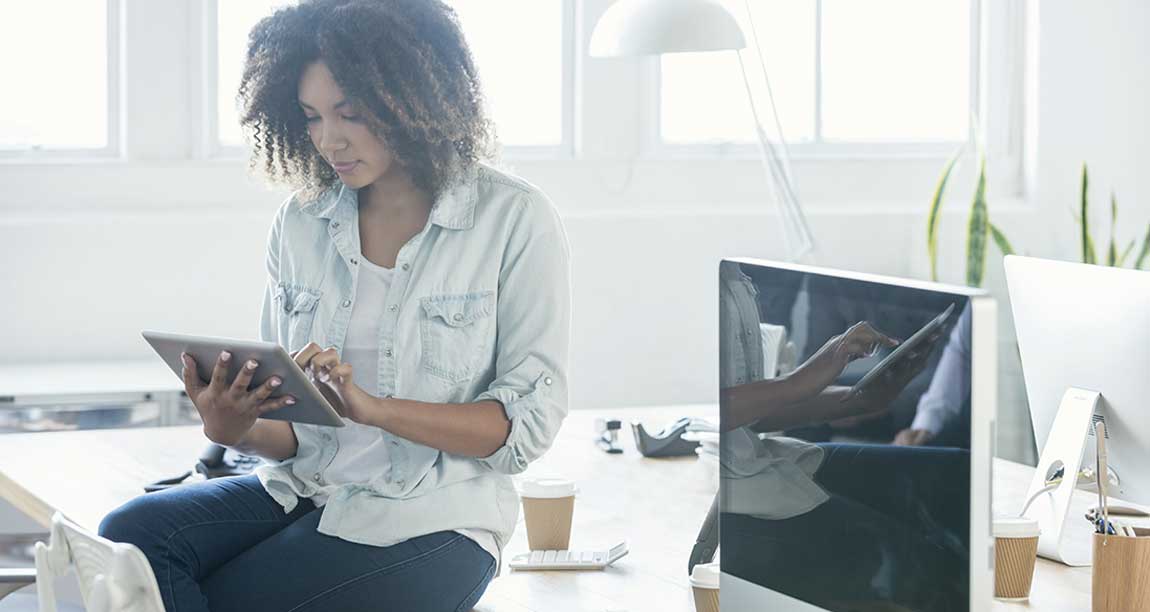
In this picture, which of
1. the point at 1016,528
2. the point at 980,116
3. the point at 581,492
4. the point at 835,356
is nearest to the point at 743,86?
the point at 980,116

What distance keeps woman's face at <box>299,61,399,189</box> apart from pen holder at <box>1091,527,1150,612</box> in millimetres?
1064

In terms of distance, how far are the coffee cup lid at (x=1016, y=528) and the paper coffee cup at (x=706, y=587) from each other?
38cm

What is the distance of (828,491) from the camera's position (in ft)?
4.72

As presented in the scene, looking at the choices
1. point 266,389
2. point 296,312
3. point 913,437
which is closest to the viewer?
point 913,437

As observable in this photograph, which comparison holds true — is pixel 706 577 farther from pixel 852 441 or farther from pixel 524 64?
pixel 524 64

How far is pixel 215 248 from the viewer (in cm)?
453

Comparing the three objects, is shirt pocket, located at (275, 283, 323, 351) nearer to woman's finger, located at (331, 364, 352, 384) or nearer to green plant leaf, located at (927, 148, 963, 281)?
woman's finger, located at (331, 364, 352, 384)

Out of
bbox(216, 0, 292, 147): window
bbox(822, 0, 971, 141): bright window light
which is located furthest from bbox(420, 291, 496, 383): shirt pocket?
bbox(822, 0, 971, 141): bright window light

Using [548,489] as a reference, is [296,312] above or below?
above

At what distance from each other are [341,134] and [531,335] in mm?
384

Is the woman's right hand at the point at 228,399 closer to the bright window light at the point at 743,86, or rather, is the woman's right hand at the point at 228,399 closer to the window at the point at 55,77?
the window at the point at 55,77

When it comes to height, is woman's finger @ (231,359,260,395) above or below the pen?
above

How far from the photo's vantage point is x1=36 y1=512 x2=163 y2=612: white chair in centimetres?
139

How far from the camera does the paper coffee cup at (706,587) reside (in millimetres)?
1673
